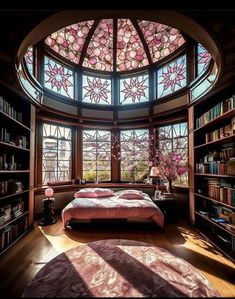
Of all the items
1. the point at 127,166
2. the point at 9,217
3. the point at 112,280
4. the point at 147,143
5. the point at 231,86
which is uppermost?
the point at 231,86

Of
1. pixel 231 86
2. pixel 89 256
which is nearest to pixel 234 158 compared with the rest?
pixel 231 86

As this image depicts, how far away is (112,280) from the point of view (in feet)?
5.51

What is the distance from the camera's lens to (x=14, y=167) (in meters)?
2.99

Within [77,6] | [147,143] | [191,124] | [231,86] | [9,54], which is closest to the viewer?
[77,6]

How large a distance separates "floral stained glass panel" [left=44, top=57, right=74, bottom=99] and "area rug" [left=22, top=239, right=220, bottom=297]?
3.97 meters

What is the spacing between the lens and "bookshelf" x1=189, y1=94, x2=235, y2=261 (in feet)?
8.18

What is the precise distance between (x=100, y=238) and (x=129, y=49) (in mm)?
5289

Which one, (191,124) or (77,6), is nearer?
(77,6)

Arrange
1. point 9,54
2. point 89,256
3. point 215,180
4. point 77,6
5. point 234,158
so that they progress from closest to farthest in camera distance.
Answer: point 77,6 → point 9,54 → point 89,256 → point 234,158 → point 215,180

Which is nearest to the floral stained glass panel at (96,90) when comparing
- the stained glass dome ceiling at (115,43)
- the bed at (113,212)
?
the stained glass dome ceiling at (115,43)

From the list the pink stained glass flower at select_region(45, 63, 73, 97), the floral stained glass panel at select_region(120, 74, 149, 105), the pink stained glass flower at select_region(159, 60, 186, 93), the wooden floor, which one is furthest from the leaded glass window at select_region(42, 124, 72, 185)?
the pink stained glass flower at select_region(159, 60, 186, 93)

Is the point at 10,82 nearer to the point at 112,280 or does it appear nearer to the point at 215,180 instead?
the point at 112,280

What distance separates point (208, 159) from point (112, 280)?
103 inches

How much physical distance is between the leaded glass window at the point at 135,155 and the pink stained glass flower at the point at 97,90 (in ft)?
4.66
